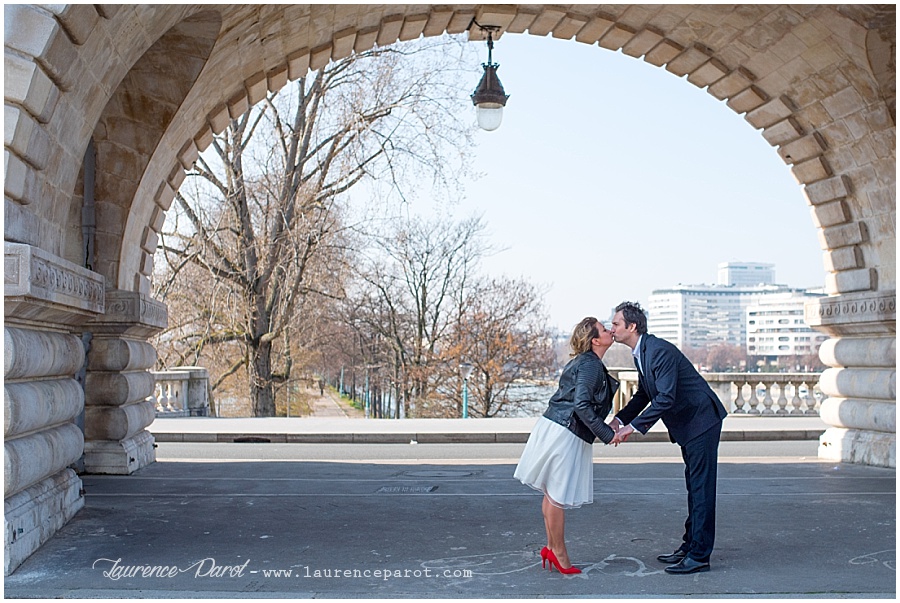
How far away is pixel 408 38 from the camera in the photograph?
1270 centimetres

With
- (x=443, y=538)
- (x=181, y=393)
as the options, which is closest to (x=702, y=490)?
(x=443, y=538)

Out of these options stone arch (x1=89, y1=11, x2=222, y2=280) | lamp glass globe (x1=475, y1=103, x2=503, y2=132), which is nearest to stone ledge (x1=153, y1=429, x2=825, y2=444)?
lamp glass globe (x1=475, y1=103, x2=503, y2=132)

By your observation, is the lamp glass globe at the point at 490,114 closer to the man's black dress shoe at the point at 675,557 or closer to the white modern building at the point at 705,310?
the man's black dress shoe at the point at 675,557

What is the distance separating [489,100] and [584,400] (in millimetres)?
7211

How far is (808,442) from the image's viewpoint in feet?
58.4

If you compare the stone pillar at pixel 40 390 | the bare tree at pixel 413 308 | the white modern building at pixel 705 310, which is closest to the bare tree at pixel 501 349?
the bare tree at pixel 413 308

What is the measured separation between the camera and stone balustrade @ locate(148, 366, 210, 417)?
22531mm

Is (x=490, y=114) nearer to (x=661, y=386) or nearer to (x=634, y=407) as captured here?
(x=634, y=407)

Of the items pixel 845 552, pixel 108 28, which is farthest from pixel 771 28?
pixel 108 28

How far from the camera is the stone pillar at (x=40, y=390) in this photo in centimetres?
688

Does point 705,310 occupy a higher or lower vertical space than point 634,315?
higher

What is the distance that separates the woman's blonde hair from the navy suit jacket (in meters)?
0.40

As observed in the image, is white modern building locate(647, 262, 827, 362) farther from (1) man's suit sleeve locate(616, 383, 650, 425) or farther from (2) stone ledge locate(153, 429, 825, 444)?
(1) man's suit sleeve locate(616, 383, 650, 425)

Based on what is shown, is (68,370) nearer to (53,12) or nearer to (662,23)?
(53,12)
